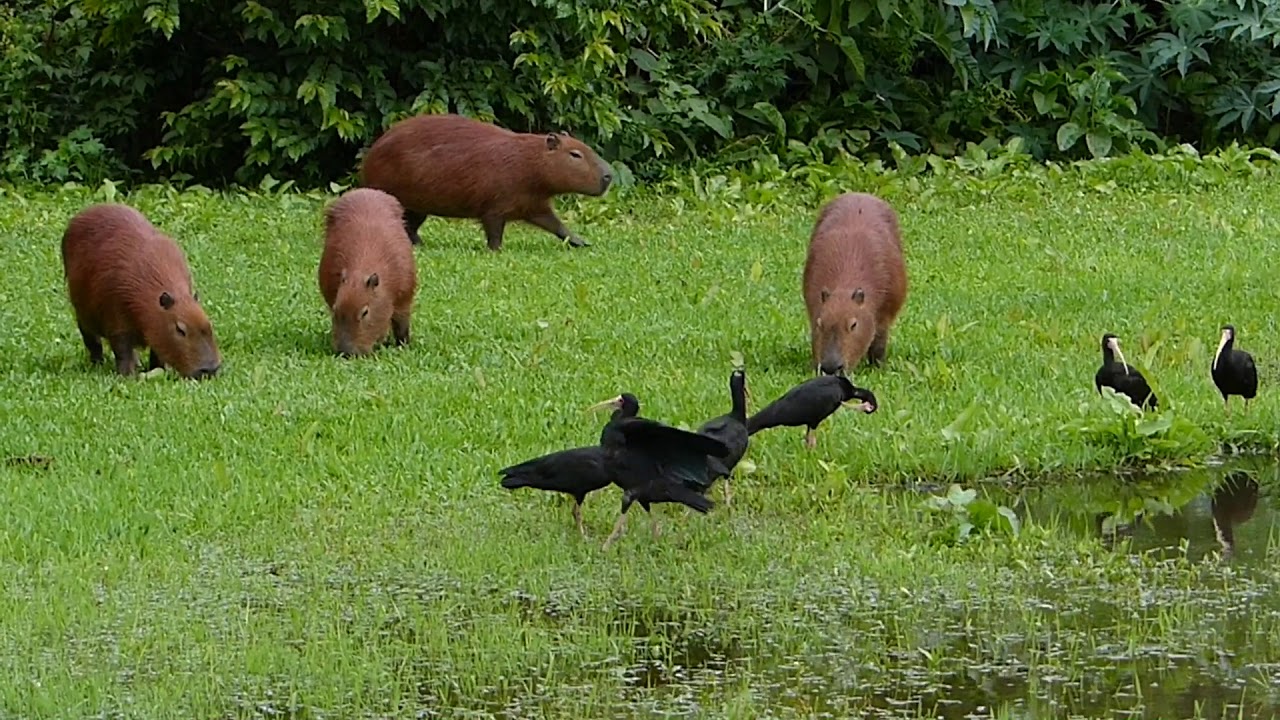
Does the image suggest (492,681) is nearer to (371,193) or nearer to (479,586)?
(479,586)

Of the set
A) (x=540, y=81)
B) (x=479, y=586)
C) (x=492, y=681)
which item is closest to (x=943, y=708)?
(x=492, y=681)

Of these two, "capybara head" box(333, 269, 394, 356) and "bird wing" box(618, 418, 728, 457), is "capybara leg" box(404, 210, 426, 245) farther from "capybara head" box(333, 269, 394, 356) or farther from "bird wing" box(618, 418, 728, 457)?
"bird wing" box(618, 418, 728, 457)

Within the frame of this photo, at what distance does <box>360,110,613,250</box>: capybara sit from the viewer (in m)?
12.7

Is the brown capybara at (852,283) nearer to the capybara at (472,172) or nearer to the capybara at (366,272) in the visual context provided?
the capybara at (366,272)

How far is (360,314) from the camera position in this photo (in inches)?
363

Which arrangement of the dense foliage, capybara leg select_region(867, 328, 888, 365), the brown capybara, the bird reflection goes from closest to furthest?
the bird reflection → the brown capybara → capybara leg select_region(867, 328, 888, 365) → the dense foliage

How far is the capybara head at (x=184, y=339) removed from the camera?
8.67 m

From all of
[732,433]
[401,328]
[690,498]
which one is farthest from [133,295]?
[690,498]

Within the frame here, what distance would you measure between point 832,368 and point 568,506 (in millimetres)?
2007

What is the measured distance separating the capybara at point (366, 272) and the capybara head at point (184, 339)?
73 cm

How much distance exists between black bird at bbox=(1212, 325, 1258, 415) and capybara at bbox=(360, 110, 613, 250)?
5.82 meters

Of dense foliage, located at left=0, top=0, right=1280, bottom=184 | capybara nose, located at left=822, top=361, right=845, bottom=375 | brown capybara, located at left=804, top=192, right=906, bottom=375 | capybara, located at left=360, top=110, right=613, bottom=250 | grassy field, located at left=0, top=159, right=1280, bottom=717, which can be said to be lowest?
grassy field, located at left=0, top=159, right=1280, bottom=717

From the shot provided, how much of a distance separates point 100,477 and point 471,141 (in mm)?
6282

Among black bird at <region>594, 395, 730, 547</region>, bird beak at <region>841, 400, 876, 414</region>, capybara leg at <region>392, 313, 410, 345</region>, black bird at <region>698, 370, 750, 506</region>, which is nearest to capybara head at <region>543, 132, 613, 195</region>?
capybara leg at <region>392, 313, 410, 345</region>
